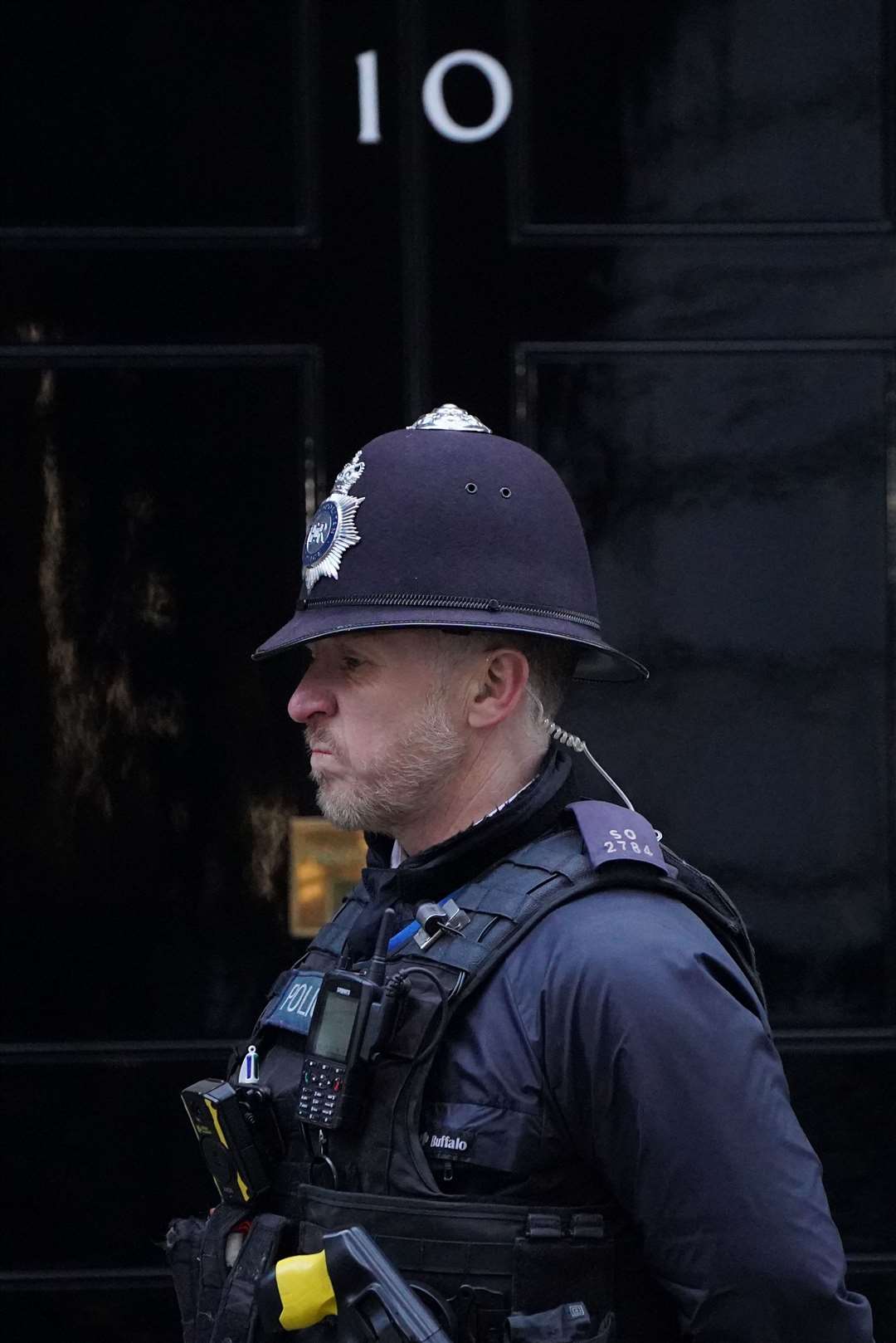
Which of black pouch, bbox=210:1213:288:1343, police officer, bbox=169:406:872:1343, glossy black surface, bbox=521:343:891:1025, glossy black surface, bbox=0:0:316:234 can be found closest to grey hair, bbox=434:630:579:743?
police officer, bbox=169:406:872:1343

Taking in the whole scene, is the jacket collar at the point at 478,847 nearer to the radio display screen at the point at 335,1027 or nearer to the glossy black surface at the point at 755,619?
the radio display screen at the point at 335,1027

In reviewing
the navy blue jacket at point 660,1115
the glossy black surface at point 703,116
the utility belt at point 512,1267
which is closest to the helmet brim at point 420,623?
the navy blue jacket at point 660,1115

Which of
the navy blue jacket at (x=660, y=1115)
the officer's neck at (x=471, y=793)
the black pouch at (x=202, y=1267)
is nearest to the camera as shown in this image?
the navy blue jacket at (x=660, y=1115)

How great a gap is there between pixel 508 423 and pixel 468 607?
4.97ft

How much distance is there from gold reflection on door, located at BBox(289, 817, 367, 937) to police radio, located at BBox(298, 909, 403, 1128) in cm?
151

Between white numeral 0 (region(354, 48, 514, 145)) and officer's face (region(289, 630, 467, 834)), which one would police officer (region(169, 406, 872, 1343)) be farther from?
white numeral 0 (region(354, 48, 514, 145))

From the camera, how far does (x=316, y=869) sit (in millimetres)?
3264

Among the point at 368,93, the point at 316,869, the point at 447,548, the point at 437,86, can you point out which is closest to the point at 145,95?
the point at 368,93

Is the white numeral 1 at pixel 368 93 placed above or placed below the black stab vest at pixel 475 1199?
above

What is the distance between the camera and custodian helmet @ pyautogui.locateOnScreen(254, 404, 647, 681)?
1.86 m

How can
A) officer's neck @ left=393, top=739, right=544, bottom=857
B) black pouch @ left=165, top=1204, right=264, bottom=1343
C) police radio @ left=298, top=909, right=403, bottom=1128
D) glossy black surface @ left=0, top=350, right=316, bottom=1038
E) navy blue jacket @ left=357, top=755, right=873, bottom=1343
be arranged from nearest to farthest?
1. navy blue jacket @ left=357, top=755, right=873, bottom=1343
2. police radio @ left=298, top=909, right=403, bottom=1128
3. black pouch @ left=165, top=1204, right=264, bottom=1343
4. officer's neck @ left=393, top=739, right=544, bottom=857
5. glossy black surface @ left=0, top=350, right=316, bottom=1038

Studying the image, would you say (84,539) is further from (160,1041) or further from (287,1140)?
(287,1140)

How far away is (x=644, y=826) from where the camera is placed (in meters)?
1.82

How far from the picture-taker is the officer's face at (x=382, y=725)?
188 cm
